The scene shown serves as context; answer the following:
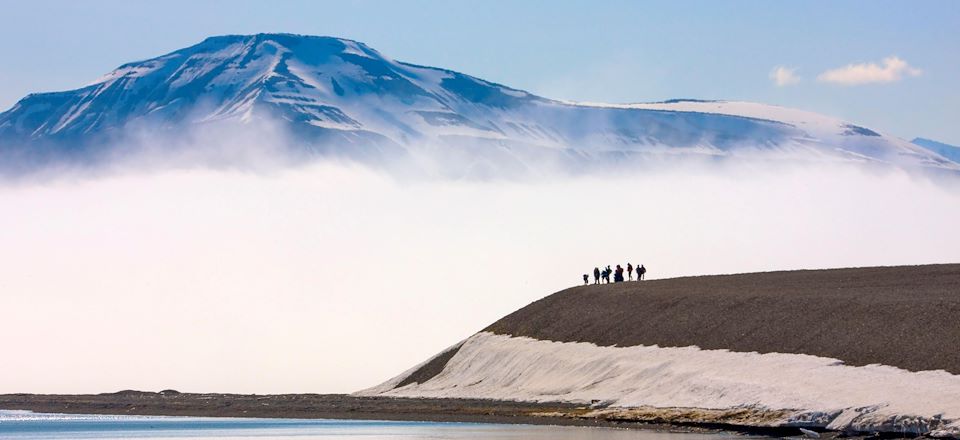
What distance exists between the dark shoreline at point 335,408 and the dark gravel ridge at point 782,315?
10039 mm

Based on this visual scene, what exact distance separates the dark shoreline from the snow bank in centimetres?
283

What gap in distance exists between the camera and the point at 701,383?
83.0m

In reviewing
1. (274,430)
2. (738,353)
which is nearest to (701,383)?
(738,353)

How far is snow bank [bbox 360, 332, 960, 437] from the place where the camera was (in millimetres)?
65125

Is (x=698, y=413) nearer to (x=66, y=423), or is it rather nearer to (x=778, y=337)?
(x=778, y=337)

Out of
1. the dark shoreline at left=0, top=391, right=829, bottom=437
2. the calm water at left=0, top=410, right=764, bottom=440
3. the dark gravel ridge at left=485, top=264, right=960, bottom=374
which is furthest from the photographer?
the dark shoreline at left=0, top=391, right=829, bottom=437

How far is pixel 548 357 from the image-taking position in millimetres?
104438

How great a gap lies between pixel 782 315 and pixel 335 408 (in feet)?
95.1

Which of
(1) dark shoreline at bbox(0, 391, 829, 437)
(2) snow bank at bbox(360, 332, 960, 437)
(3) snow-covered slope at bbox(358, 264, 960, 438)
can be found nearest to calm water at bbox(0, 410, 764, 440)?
(1) dark shoreline at bbox(0, 391, 829, 437)

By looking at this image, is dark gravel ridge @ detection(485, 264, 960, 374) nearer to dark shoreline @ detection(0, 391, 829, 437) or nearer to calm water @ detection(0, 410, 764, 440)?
dark shoreline @ detection(0, 391, 829, 437)

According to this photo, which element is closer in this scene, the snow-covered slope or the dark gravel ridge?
the snow-covered slope

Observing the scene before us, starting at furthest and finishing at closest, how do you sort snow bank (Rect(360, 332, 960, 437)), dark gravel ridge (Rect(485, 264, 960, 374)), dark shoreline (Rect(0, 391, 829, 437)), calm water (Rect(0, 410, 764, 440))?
dark shoreline (Rect(0, 391, 829, 437)), dark gravel ridge (Rect(485, 264, 960, 374)), calm water (Rect(0, 410, 764, 440)), snow bank (Rect(360, 332, 960, 437))

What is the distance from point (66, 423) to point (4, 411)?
19.1 m

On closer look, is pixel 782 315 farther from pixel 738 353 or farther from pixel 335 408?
pixel 335 408
